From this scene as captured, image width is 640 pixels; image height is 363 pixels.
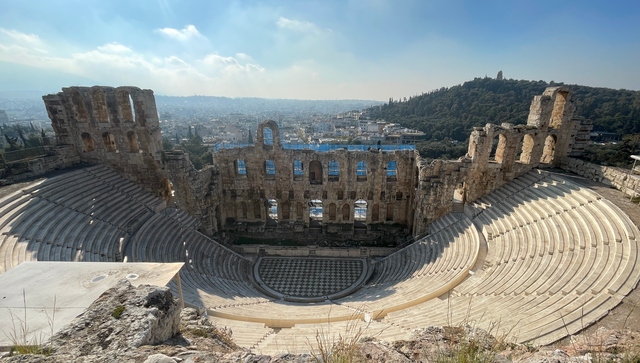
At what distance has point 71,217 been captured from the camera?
14578mm

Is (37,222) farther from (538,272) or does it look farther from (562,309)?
(538,272)

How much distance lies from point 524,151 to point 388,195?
10293 millimetres

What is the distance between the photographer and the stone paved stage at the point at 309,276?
1756 cm

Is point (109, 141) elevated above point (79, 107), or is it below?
below

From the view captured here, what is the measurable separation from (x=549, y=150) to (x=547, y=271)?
544 inches

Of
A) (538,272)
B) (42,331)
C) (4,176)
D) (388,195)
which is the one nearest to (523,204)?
(538,272)

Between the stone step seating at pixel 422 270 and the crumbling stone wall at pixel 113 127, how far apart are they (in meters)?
16.8

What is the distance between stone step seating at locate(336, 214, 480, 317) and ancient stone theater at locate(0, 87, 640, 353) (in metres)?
0.11

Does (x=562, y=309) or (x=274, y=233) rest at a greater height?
(x=562, y=309)

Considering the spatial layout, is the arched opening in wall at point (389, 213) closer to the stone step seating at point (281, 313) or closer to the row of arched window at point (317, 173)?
the row of arched window at point (317, 173)

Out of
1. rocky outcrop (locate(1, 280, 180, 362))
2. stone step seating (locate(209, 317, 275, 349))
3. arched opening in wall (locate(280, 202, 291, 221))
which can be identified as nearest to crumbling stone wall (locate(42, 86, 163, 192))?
arched opening in wall (locate(280, 202, 291, 221))

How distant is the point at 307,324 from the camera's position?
12.2 metres

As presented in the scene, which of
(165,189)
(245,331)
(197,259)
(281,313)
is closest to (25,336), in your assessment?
(245,331)

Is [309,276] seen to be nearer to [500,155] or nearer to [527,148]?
[500,155]
